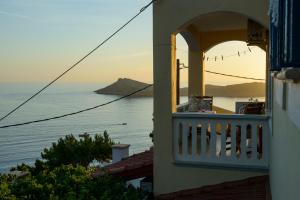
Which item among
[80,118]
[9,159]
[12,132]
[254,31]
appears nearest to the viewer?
[254,31]

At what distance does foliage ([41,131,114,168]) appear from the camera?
63.2 feet

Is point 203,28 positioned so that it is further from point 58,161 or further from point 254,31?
point 58,161

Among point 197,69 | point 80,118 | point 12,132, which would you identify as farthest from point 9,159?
point 197,69

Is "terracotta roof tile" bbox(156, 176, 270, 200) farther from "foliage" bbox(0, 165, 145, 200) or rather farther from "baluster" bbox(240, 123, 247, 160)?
"foliage" bbox(0, 165, 145, 200)

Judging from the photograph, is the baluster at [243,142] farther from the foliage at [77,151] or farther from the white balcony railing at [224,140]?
the foliage at [77,151]

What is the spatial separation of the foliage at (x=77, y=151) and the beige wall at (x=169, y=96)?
39.7ft

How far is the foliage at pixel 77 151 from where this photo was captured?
758 inches

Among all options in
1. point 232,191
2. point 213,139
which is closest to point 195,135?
point 213,139

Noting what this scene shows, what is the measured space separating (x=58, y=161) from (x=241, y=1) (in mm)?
14946

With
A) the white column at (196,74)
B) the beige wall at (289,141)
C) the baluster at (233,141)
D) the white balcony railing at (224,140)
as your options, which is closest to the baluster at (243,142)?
the white balcony railing at (224,140)

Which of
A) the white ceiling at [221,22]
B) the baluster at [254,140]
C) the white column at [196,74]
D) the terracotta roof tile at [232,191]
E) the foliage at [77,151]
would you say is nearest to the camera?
the terracotta roof tile at [232,191]

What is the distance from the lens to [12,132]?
133 metres

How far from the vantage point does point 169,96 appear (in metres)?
6.25

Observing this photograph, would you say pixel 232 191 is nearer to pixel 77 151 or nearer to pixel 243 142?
pixel 243 142
